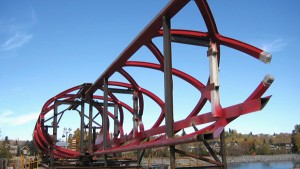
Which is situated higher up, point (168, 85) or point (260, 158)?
point (168, 85)

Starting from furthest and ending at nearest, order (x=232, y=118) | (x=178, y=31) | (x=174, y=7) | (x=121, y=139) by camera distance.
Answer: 1. (x=121, y=139)
2. (x=178, y=31)
3. (x=174, y=7)
4. (x=232, y=118)

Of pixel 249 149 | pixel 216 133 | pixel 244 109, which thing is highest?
pixel 244 109

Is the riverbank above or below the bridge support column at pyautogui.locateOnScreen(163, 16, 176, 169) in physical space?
below

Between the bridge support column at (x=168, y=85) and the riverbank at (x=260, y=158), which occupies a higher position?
the bridge support column at (x=168, y=85)

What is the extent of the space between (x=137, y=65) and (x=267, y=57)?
809cm

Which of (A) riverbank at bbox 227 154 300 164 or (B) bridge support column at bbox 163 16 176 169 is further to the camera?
(A) riverbank at bbox 227 154 300 164

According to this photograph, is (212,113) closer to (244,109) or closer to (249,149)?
(244,109)

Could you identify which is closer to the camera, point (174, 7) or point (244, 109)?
point (244, 109)

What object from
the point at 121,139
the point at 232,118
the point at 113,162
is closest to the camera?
the point at 232,118

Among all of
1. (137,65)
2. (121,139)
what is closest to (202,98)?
(137,65)

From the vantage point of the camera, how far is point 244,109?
8297 millimetres

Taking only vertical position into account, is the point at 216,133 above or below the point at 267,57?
below

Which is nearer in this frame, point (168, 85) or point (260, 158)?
point (168, 85)

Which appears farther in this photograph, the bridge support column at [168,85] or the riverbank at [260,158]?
the riverbank at [260,158]
